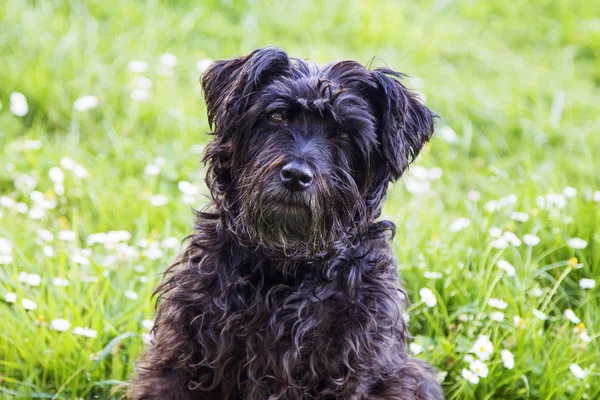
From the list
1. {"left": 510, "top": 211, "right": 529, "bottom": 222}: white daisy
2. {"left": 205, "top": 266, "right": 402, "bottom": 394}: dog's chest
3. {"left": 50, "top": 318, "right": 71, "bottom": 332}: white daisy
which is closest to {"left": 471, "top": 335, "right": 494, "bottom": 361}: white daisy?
{"left": 205, "top": 266, "right": 402, "bottom": 394}: dog's chest

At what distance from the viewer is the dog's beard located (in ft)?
10.1

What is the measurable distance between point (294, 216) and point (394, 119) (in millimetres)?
554

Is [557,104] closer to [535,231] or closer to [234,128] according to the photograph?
[535,231]

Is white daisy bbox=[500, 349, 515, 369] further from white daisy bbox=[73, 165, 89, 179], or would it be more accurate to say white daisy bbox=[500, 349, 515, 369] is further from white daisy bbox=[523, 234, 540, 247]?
white daisy bbox=[73, 165, 89, 179]

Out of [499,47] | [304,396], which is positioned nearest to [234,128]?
[304,396]

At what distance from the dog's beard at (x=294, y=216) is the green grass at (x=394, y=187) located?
3.49 ft

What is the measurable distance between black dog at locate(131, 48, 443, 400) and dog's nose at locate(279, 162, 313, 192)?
19mm

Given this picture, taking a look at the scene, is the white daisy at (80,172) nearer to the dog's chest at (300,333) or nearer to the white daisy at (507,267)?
the dog's chest at (300,333)

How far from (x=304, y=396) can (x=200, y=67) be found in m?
3.60

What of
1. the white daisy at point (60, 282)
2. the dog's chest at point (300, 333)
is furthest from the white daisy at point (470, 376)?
the white daisy at point (60, 282)

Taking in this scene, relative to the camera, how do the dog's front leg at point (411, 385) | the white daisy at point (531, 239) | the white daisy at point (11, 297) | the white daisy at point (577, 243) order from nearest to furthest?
the dog's front leg at point (411, 385), the white daisy at point (11, 297), the white daisy at point (531, 239), the white daisy at point (577, 243)

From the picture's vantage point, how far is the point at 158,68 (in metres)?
6.48

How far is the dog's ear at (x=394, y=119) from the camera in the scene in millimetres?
3244

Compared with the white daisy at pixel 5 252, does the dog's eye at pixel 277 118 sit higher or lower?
higher
